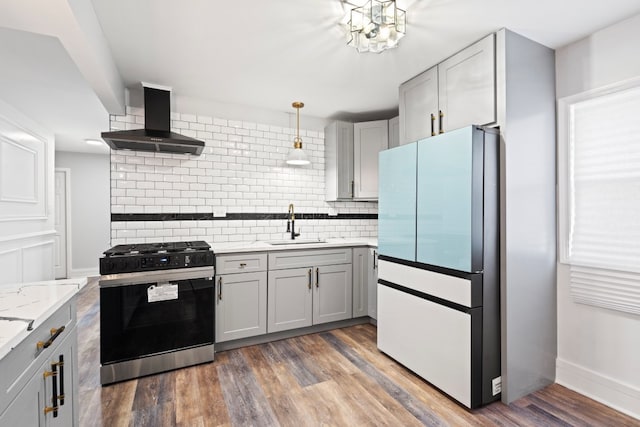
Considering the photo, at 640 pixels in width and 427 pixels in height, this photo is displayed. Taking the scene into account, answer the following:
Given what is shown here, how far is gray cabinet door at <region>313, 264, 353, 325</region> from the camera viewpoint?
10.8 ft

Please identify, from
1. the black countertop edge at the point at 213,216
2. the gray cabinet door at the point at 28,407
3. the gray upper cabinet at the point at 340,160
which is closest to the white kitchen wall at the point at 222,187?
the black countertop edge at the point at 213,216

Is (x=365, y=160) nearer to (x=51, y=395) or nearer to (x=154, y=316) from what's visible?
(x=154, y=316)

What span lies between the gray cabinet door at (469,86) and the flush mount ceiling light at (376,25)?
69 centimetres

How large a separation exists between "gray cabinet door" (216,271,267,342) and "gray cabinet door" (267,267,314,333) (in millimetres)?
74

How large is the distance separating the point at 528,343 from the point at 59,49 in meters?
3.99

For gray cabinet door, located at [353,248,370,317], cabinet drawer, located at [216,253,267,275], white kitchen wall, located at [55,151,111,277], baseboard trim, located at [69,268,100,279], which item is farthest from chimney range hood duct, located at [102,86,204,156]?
baseboard trim, located at [69,268,100,279]

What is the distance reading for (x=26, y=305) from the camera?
3.81 feet

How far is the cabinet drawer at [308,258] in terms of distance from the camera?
10.1ft

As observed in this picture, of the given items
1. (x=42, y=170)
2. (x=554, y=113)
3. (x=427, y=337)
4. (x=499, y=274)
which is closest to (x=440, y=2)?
(x=554, y=113)

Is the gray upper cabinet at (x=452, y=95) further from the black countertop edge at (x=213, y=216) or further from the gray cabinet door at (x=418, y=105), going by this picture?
the black countertop edge at (x=213, y=216)

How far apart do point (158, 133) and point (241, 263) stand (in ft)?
4.64

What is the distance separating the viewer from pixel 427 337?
230cm

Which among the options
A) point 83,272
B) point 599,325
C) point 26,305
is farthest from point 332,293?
point 83,272

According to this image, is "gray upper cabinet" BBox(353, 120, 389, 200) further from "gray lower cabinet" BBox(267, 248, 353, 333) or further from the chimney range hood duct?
the chimney range hood duct
